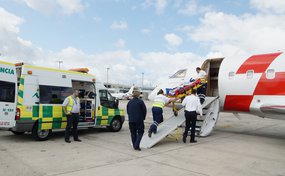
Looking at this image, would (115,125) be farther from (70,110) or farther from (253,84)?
(253,84)

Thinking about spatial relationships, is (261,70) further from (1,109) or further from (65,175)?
(1,109)

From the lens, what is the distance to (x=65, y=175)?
4977 millimetres

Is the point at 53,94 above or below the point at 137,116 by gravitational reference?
above

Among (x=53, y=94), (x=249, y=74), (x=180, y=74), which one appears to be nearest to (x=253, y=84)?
(x=249, y=74)

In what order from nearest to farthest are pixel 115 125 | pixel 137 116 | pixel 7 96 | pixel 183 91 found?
pixel 137 116, pixel 7 96, pixel 183 91, pixel 115 125

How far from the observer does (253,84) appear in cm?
967

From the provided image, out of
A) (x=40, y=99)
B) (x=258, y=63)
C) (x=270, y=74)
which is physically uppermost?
(x=258, y=63)

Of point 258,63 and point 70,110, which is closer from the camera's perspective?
point 70,110

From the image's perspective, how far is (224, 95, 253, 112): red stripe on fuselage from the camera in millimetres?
9842

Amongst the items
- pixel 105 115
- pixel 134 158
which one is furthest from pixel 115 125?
pixel 134 158

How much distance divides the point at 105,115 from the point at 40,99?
2.78 m

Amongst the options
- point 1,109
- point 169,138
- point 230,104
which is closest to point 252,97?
point 230,104

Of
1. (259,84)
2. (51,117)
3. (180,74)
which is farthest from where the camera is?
(180,74)

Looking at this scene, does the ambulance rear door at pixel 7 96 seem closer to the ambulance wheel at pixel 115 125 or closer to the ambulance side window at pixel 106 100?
the ambulance side window at pixel 106 100
